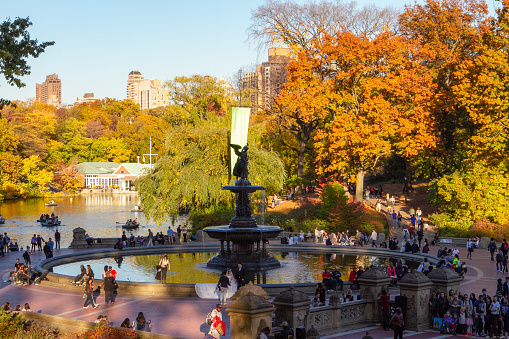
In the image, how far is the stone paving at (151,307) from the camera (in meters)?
17.6

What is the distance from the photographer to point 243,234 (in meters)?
27.5

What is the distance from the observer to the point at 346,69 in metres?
50.7

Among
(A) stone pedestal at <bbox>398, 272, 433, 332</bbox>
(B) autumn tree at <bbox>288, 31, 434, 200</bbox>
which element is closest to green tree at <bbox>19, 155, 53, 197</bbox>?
(B) autumn tree at <bbox>288, 31, 434, 200</bbox>

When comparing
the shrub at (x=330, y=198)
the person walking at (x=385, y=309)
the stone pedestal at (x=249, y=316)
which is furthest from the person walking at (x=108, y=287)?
the shrub at (x=330, y=198)

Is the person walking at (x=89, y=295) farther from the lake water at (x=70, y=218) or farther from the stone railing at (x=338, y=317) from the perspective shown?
the lake water at (x=70, y=218)

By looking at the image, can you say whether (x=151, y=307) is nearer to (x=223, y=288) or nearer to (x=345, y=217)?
(x=223, y=288)

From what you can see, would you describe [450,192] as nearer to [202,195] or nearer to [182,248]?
[202,195]

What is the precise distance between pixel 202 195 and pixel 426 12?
27.3 metres

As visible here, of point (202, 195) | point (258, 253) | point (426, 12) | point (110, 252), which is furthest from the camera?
point (426, 12)

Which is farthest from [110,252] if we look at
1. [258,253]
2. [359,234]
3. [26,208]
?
[26,208]

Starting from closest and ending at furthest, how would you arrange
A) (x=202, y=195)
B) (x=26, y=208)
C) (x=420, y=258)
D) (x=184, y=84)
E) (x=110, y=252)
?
Answer: 1. (x=420, y=258)
2. (x=110, y=252)
3. (x=202, y=195)
4. (x=184, y=84)
5. (x=26, y=208)

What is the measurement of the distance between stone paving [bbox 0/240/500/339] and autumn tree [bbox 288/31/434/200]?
22058 mm

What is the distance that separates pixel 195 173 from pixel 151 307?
24.1 metres

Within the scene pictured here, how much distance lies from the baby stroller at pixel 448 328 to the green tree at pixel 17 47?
51.6 feet
